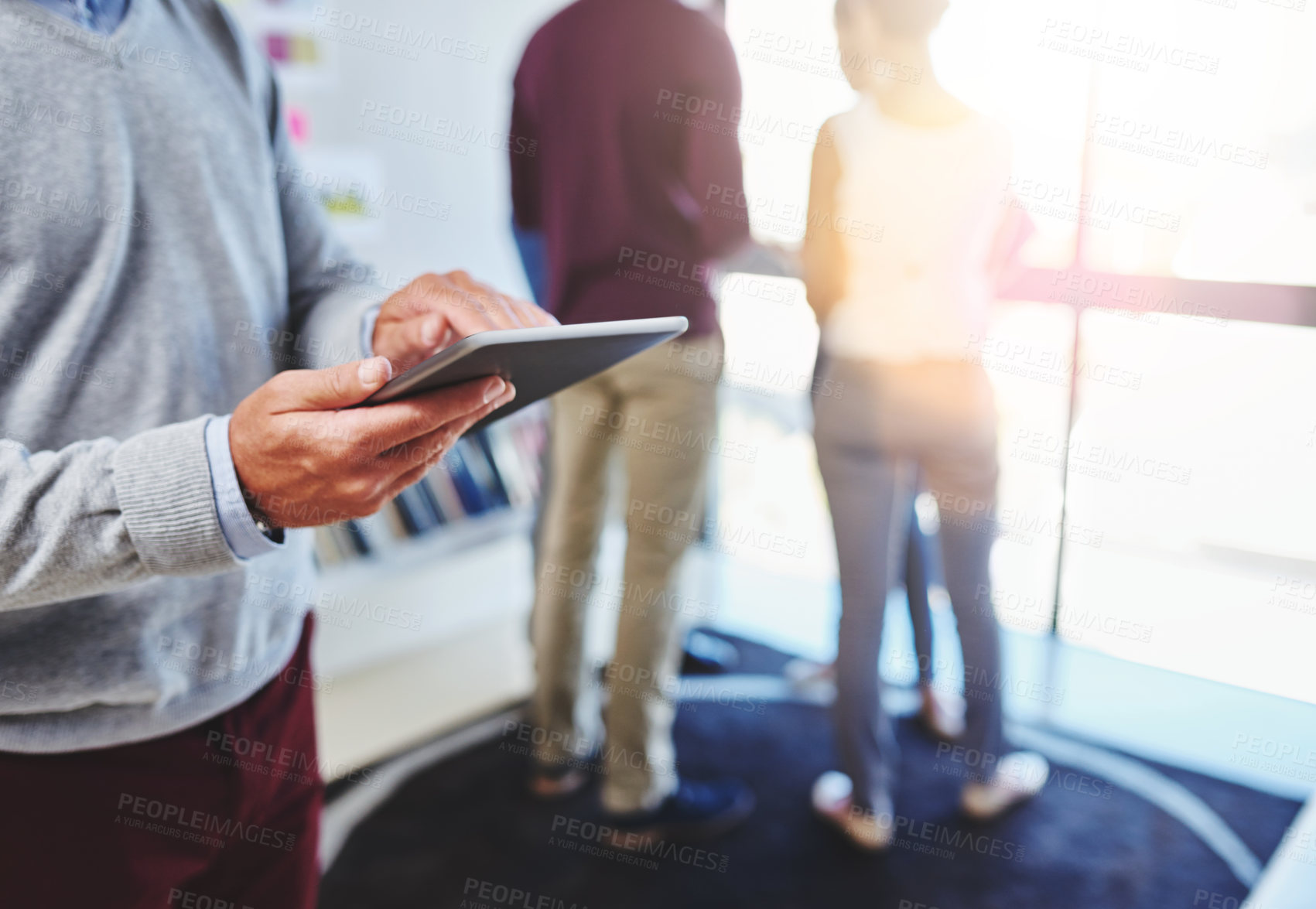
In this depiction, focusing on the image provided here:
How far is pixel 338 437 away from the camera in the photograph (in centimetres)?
56

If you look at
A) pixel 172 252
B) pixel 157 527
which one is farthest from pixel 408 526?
pixel 157 527

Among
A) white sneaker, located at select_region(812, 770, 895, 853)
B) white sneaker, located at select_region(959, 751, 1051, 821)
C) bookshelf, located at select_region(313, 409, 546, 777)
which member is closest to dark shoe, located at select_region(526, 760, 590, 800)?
bookshelf, located at select_region(313, 409, 546, 777)

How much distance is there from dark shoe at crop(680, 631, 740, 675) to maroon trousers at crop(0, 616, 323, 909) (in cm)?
122

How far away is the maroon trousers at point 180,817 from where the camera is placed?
68 centimetres

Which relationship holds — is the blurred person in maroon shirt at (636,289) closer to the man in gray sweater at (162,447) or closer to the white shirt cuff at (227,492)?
the man in gray sweater at (162,447)

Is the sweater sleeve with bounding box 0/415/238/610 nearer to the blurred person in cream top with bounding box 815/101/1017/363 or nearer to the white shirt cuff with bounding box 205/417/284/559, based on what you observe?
the white shirt cuff with bounding box 205/417/284/559

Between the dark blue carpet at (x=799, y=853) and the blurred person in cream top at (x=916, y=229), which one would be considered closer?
the blurred person in cream top at (x=916, y=229)

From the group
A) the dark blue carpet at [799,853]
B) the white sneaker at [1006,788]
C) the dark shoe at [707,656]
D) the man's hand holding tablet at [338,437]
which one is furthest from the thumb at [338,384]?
the dark shoe at [707,656]

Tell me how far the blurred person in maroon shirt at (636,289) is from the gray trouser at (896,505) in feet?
0.87

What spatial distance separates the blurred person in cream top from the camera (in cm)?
123

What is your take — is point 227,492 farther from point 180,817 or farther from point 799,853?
point 799,853

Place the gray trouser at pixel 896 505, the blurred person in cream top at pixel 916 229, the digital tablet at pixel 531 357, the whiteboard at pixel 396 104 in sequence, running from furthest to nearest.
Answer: the whiteboard at pixel 396 104 → the gray trouser at pixel 896 505 → the blurred person in cream top at pixel 916 229 → the digital tablet at pixel 531 357

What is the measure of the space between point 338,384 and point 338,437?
0.04 meters

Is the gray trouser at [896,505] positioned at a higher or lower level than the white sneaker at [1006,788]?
higher
